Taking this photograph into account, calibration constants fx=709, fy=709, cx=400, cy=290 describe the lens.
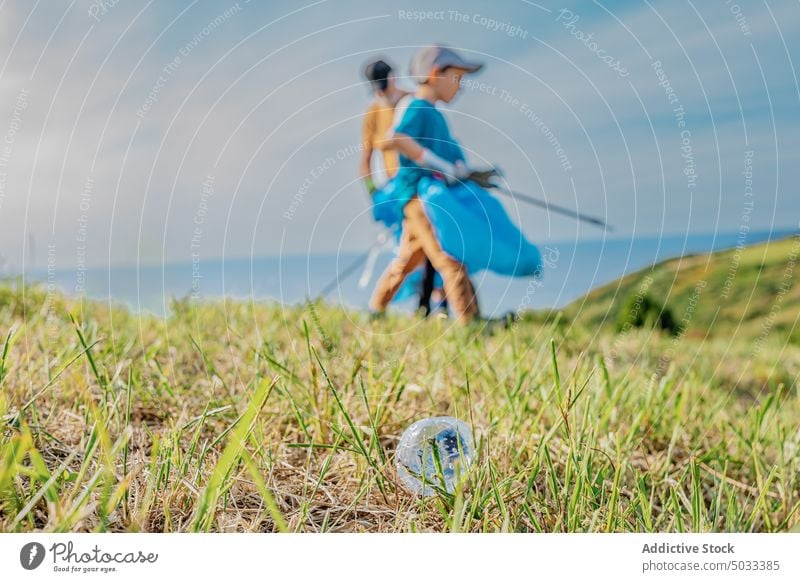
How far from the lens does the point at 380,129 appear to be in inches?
67.9

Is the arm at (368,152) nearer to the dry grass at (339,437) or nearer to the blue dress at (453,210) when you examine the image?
the blue dress at (453,210)

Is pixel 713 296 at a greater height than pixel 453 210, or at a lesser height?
lesser

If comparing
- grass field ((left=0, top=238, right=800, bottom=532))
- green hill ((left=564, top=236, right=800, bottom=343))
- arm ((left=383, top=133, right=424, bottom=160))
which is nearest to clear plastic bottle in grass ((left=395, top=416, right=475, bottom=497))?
grass field ((left=0, top=238, right=800, bottom=532))

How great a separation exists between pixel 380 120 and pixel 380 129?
30mm

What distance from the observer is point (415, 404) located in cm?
137

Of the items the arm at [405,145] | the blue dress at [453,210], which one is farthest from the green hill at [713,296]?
the arm at [405,145]

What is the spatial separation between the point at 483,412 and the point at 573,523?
1.23ft

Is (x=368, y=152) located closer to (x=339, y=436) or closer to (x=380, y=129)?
(x=380, y=129)

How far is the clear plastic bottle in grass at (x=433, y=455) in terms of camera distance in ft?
3.38

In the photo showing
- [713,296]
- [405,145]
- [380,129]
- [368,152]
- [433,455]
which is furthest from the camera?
[713,296]

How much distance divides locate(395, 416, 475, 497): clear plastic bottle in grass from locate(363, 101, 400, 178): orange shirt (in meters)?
0.68

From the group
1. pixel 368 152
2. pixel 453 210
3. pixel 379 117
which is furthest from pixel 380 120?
pixel 453 210
